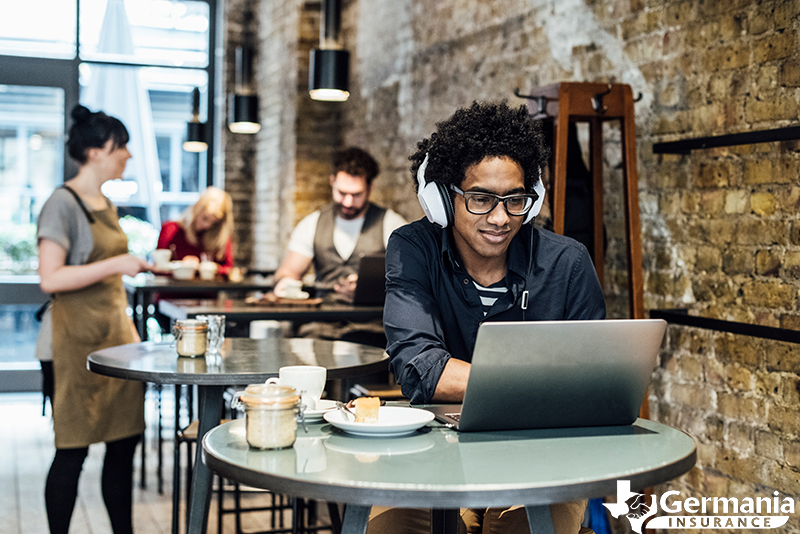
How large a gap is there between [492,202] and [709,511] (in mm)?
1534

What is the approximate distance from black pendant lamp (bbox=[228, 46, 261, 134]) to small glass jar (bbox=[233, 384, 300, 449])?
488 cm

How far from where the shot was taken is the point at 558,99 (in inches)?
113

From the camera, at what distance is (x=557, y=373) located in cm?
138

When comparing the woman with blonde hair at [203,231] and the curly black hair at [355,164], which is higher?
the curly black hair at [355,164]

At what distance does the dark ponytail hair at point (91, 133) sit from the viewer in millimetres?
2812

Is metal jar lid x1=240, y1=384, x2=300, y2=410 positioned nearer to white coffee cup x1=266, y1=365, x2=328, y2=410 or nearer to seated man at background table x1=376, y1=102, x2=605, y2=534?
white coffee cup x1=266, y1=365, x2=328, y2=410

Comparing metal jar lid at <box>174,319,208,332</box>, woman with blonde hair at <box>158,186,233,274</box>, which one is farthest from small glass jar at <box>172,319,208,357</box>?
woman with blonde hair at <box>158,186,233,274</box>

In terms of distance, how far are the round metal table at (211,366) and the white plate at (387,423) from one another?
685 mm

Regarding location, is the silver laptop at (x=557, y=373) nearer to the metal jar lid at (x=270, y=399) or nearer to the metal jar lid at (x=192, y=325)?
the metal jar lid at (x=270, y=399)

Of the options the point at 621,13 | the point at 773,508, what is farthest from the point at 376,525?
the point at 621,13

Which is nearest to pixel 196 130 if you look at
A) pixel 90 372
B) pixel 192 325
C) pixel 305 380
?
pixel 90 372

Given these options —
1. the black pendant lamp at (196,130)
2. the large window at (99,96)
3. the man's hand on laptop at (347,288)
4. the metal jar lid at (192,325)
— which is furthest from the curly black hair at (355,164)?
the large window at (99,96)

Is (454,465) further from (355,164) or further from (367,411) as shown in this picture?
(355,164)

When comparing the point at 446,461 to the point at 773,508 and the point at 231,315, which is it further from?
the point at 231,315
